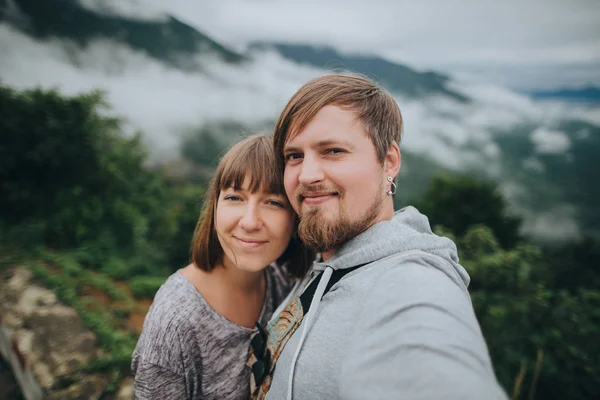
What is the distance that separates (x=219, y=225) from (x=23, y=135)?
895 cm

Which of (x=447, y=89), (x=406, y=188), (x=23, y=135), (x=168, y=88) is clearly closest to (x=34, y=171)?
(x=23, y=135)

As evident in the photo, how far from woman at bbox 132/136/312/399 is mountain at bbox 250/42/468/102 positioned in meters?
61.0

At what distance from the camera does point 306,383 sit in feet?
3.87

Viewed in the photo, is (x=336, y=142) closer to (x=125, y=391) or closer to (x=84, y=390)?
(x=125, y=391)

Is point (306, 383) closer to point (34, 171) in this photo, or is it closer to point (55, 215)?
point (55, 215)

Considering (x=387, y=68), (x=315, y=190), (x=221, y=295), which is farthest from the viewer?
(x=387, y=68)

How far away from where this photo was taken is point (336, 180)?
1.50 metres

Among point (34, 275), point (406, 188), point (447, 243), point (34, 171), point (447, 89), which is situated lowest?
point (406, 188)

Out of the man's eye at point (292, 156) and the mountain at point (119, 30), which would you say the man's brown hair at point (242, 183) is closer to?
the man's eye at point (292, 156)

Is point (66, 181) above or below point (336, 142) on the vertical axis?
below

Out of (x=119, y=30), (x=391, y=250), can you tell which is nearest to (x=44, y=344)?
(x=391, y=250)

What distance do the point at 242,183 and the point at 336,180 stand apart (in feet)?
1.87

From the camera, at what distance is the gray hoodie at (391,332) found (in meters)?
0.86

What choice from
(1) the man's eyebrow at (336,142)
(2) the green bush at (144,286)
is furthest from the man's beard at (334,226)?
(2) the green bush at (144,286)
